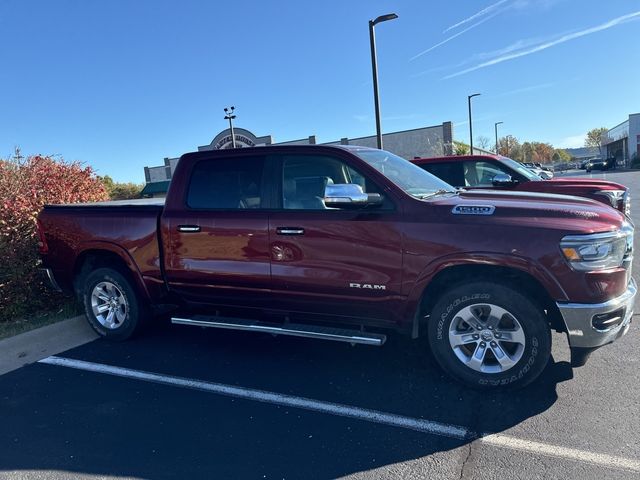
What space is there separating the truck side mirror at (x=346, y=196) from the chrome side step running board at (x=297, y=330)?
1086 mm

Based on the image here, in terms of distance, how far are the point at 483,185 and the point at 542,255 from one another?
5580mm

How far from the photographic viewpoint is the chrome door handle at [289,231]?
169 inches

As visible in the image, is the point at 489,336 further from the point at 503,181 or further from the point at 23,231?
the point at 23,231

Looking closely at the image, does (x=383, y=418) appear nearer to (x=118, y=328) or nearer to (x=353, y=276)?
(x=353, y=276)

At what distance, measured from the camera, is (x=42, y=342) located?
5.74 m

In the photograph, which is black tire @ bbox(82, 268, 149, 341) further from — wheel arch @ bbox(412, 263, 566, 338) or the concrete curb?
wheel arch @ bbox(412, 263, 566, 338)

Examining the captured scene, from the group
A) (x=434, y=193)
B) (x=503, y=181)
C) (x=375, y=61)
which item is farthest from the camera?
(x=375, y=61)

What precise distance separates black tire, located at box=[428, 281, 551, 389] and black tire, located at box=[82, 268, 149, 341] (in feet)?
10.5

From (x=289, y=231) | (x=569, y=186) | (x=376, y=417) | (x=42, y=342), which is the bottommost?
(x=376, y=417)

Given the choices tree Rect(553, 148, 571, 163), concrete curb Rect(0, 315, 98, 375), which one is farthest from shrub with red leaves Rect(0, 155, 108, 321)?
tree Rect(553, 148, 571, 163)

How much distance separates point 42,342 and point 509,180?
23.6 ft

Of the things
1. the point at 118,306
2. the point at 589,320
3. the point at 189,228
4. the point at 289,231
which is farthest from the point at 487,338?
the point at 118,306

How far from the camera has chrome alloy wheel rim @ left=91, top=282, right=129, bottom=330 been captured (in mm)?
5457

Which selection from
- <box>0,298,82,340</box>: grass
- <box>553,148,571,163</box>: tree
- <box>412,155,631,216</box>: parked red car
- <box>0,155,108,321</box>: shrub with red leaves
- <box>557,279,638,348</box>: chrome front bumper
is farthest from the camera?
<box>553,148,571,163</box>: tree
